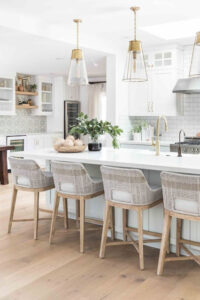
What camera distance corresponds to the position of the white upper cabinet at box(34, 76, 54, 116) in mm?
9906

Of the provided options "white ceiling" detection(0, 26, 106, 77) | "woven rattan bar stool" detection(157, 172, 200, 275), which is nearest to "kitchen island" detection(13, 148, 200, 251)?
"woven rattan bar stool" detection(157, 172, 200, 275)

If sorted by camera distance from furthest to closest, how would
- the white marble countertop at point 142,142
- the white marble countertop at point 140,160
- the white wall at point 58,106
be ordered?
the white wall at point 58,106 → the white marble countertop at point 142,142 → the white marble countertop at point 140,160

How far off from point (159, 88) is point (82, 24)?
2070 millimetres

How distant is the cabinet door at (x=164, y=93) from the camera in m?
6.52

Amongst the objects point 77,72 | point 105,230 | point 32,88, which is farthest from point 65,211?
point 32,88

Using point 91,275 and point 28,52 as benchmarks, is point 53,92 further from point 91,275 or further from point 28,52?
point 91,275

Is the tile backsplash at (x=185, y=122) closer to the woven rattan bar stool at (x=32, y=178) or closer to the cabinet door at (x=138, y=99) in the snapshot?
the cabinet door at (x=138, y=99)

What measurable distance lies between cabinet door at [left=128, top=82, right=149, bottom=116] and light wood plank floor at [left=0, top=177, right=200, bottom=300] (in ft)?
11.0

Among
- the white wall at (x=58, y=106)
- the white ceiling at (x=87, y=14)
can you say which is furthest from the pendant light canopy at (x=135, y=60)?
the white wall at (x=58, y=106)

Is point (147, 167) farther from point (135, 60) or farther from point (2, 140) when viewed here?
point (2, 140)

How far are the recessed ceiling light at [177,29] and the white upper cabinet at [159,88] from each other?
0.38 m

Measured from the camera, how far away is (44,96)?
10.2 meters

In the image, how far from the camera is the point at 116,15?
4.71 meters

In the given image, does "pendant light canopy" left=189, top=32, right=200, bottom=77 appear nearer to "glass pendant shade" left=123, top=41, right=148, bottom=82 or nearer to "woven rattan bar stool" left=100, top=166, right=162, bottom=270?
"glass pendant shade" left=123, top=41, right=148, bottom=82
